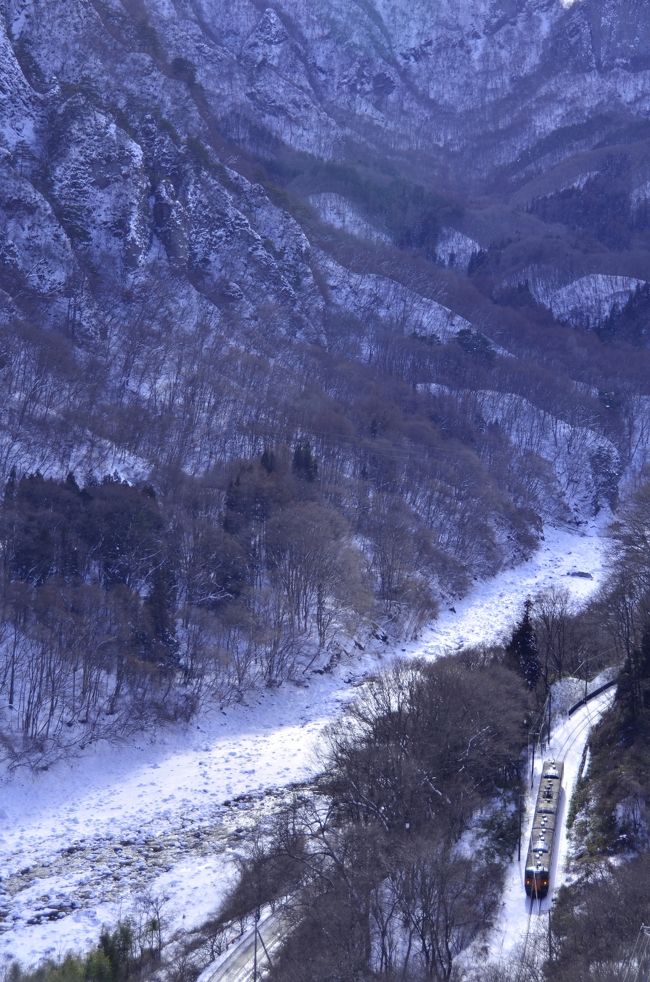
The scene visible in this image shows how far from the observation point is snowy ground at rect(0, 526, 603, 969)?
108 feet

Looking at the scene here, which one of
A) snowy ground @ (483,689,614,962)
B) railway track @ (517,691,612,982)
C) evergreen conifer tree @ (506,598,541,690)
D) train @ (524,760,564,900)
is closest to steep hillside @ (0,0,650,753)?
evergreen conifer tree @ (506,598,541,690)

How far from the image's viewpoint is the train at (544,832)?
1147 inches

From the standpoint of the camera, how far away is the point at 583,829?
3222 cm

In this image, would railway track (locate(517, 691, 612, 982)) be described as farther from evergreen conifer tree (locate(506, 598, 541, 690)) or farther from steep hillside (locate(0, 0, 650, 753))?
steep hillside (locate(0, 0, 650, 753))

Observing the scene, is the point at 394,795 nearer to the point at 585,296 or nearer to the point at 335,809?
the point at 335,809

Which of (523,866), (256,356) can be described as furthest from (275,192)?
(523,866)

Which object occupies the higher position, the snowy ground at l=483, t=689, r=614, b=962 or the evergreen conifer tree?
the evergreen conifer tree

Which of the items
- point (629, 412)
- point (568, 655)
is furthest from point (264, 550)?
point (629, 412)

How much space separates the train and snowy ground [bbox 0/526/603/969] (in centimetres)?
1028

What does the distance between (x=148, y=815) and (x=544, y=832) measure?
1628 centimetres

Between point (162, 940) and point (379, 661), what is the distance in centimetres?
2775

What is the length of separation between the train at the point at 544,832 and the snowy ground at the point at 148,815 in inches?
405

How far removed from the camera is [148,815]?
39781 millimetres

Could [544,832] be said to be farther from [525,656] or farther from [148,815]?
[148,815]
